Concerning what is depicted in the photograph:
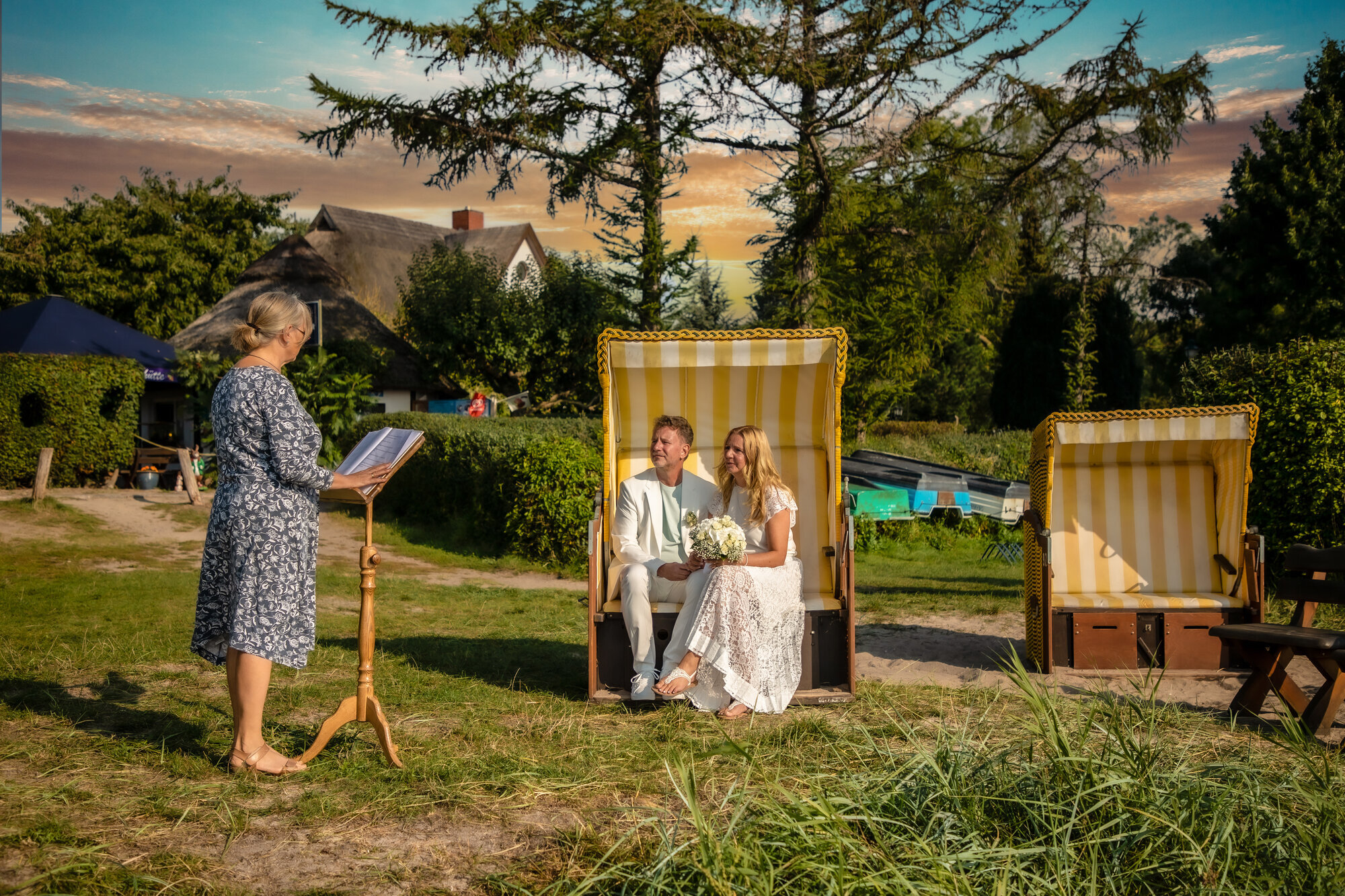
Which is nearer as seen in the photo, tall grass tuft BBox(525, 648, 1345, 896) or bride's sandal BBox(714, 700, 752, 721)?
tall grass tuft BBox(525, 648, 1345, 896)

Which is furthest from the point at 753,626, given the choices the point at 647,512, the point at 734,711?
the point at 647,512

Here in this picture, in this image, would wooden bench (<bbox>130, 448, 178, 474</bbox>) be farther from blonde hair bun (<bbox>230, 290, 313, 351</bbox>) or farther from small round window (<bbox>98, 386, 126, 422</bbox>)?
blonde hair bun (<bbox>230, 290, 313, 351</bbox>)

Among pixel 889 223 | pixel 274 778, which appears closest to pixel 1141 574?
pixel 274 778

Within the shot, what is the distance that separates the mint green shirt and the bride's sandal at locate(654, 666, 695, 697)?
0.87 metres

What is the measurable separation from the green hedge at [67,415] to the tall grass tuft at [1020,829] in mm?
18102

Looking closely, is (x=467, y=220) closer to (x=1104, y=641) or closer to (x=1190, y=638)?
(x=1104, y=641)

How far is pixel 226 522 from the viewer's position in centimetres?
392

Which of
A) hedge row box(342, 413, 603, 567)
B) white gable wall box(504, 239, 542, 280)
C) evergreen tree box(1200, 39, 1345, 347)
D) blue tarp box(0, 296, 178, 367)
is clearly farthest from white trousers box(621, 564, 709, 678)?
white gable wall box(504, 239, 542, 280)

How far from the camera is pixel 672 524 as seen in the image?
596 cm

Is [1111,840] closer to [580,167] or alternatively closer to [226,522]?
[226,522]

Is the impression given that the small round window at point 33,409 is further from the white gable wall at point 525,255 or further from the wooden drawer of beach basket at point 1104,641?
the white gable wall at point 525,255

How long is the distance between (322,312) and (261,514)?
21204mm

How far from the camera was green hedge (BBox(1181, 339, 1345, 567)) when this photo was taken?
8391 millimetres

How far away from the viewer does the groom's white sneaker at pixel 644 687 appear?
210 inches
